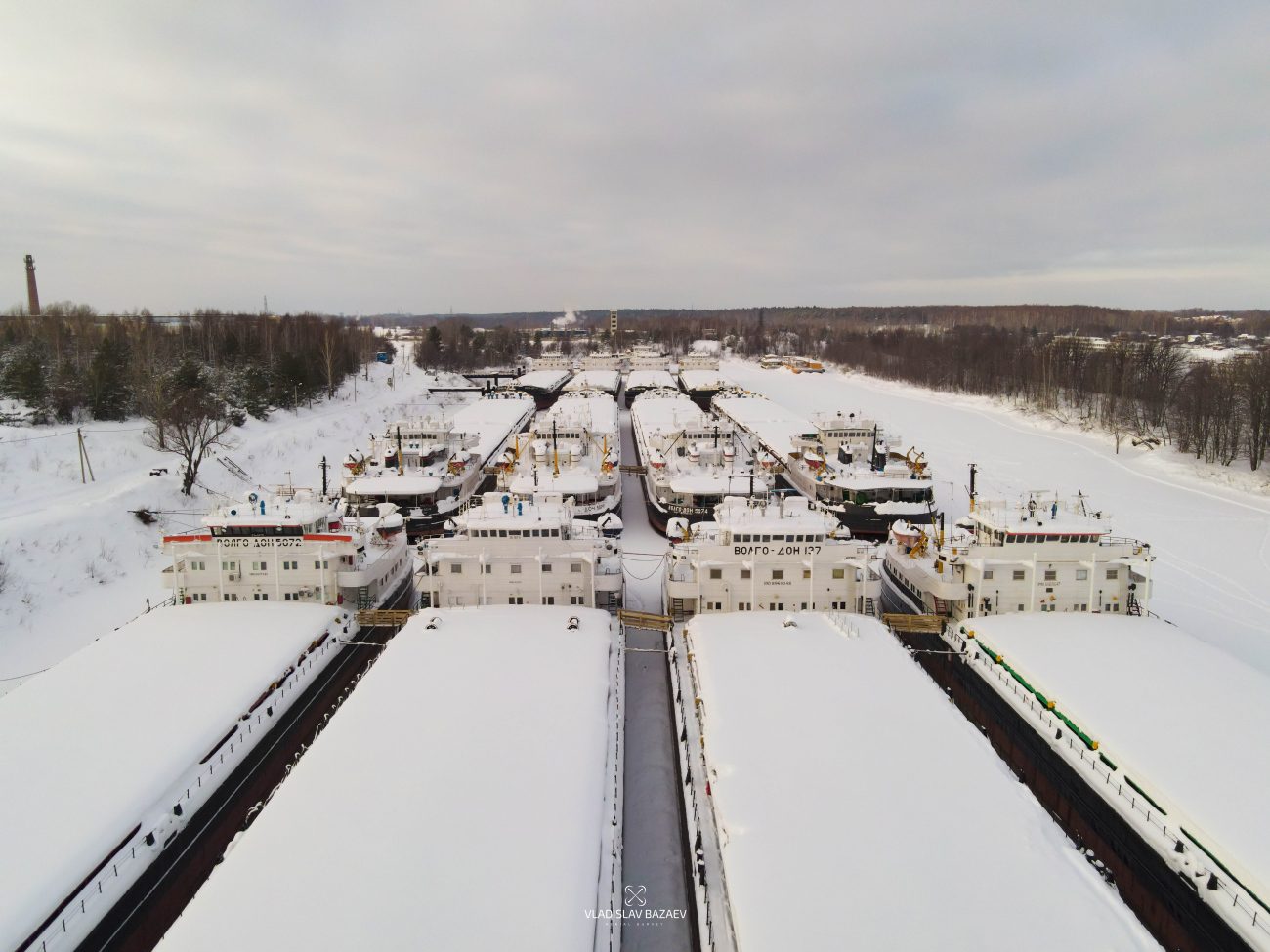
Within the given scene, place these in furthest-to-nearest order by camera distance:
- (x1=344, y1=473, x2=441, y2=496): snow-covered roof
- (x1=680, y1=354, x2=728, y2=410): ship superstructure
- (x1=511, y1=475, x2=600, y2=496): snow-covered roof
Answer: (x1=680, y1=354, x2=728, y2=410): ship superstructure → (x1=344, y1=473, x2=441, y2=496): snow-covered roof → (x1=511, y1=475, x2=600, y2=496): snow-covered roof

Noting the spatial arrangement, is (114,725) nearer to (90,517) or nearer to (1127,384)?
(90,517)

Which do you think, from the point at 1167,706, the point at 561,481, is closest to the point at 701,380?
the point at 561,481

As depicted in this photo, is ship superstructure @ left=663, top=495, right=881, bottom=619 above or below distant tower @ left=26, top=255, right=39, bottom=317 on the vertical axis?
below

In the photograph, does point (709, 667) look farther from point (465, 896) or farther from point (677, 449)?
point (677, 449)

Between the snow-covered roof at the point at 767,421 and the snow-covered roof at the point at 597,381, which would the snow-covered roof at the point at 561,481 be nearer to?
the snow-covered roof at the point at 767,421

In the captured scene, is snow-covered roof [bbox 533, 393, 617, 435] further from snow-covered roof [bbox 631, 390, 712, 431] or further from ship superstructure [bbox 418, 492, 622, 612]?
ship superstructure [bbox 418, 492, 622, 612]

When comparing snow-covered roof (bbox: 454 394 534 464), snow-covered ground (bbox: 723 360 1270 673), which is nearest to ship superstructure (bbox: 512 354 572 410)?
snow-covered roof (bbox: 454 394 534 464)

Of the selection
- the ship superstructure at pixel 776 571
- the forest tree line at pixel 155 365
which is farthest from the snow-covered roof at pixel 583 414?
the forest tree line at pixel 155 365
